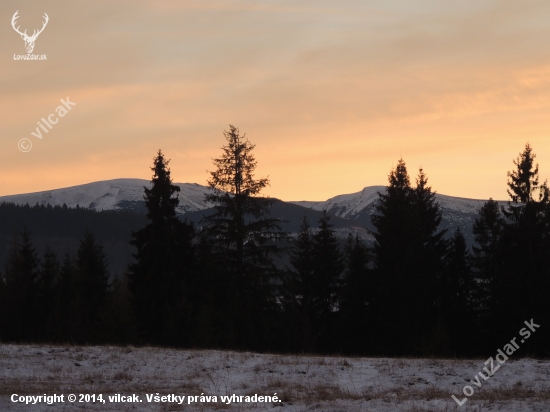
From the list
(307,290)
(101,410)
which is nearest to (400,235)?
(307,290)

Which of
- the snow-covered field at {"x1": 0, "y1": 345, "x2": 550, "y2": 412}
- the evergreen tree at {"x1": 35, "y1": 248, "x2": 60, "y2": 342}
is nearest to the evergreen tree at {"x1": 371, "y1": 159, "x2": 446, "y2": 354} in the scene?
the snow-covered field at {"x1": 0, "y1": 345, "x2": 550, "y2": 412}

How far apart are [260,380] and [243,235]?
20.4 meters

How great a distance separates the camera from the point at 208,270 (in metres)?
39.2

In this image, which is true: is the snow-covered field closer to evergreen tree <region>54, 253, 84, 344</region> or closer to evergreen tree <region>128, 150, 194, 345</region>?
evergreen tree <region>128, 150, 194, 345</region>

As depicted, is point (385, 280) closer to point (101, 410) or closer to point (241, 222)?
point (241, 222)

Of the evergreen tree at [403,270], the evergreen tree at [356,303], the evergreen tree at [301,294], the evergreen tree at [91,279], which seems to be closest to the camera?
the evergreen tree at [403,270]

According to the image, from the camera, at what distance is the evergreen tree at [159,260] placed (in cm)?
3844

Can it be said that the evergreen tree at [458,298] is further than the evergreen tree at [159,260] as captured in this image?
Yes

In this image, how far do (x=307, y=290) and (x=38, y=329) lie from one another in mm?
24529

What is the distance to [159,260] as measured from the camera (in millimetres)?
39156

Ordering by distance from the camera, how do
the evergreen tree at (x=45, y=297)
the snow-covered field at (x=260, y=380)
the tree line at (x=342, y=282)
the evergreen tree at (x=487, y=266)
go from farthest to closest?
the evergreen tree at (x=45, y=297), the evergreen tree at (x=487, y=266), the tree line at (x=342, y=282), the snow-covered field at (x=260, y=380)

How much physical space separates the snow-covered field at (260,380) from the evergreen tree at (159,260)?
1798 centimetres

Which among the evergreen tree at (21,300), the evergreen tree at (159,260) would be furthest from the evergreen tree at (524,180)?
the evergreen tree at (21,300)

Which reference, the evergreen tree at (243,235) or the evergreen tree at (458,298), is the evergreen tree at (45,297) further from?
the evergreen tree at (458,298)
